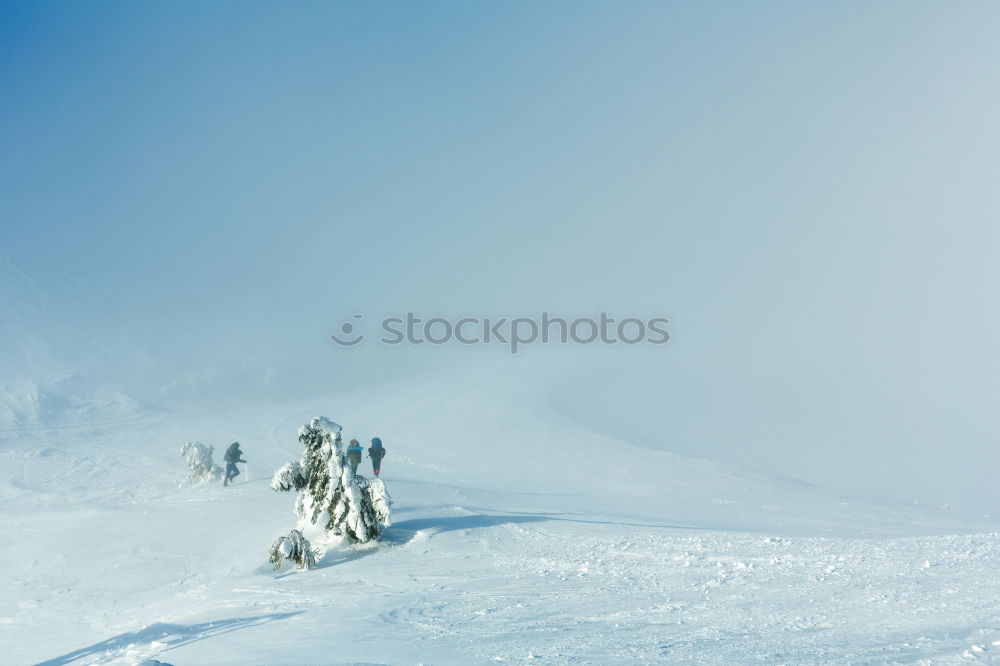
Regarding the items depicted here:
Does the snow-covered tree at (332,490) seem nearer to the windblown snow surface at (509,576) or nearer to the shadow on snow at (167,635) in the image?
the windblown snow surface at (509,576)

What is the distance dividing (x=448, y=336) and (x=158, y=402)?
5381cm

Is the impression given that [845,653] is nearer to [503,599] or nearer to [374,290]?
[503,599]

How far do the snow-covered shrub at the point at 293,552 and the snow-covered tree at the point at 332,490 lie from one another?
116cm

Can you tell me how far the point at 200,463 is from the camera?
2425 cm

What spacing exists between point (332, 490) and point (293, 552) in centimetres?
164

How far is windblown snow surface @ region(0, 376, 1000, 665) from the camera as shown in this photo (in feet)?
29.2

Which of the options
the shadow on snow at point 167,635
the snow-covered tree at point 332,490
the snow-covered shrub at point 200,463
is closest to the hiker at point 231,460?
the snow-covered shrub at point 200,463

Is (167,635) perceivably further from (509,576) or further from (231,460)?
(231,460)

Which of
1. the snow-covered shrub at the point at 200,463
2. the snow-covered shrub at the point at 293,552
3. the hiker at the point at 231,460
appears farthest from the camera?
the snow-covered shrub at the point at 200,463

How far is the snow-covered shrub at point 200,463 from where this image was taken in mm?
24141
